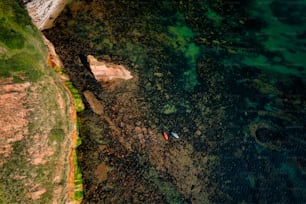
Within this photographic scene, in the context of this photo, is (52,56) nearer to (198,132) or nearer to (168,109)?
(168,109)

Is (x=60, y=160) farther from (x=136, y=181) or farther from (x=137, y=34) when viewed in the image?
(x=137, y=34)

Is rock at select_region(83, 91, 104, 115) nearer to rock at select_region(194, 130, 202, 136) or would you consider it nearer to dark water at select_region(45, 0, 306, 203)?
dark water at select_region(45, 0, 306, 203)

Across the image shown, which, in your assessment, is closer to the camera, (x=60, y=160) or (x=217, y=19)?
(x=60, y=160)

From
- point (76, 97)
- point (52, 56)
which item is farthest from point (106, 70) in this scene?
point (52, 56)

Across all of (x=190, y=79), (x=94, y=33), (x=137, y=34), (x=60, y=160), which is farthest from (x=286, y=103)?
(x=60, y=160)

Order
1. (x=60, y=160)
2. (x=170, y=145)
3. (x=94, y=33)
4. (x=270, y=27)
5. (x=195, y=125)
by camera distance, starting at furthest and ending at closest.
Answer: (x=270, y=27) < (x=94, y=33) < (x=195, y=125) < (x=170, y=145) < (x=60, y=160)

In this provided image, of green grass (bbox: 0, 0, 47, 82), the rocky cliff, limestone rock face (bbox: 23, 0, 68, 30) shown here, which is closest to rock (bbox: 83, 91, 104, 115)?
the rocky cliff
